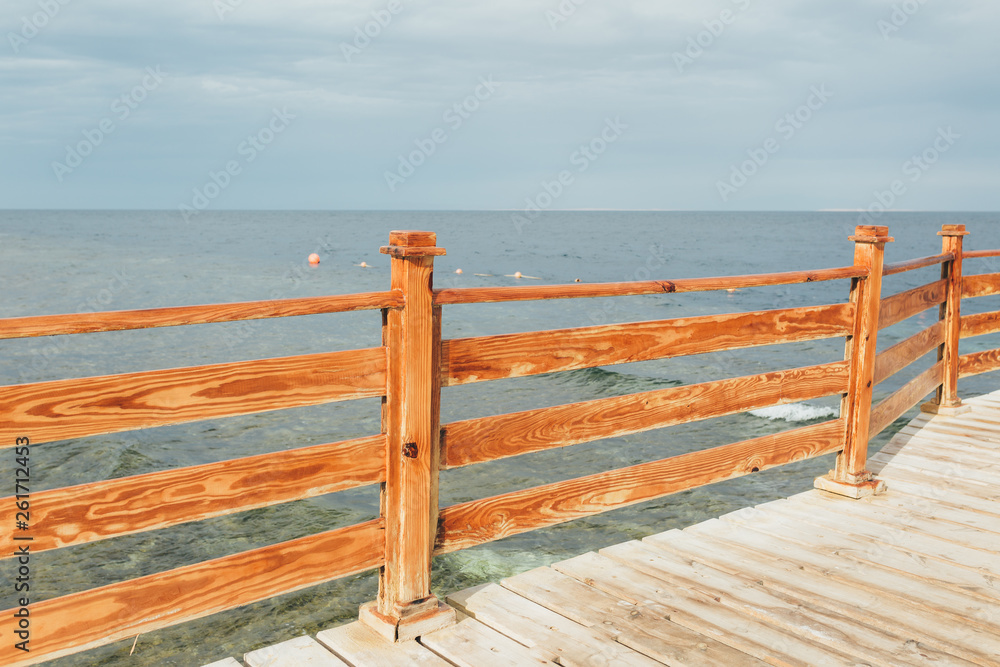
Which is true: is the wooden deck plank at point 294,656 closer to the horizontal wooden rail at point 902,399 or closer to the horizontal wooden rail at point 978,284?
the horizontal wooden rail at point 902,399

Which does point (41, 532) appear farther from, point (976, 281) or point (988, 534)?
point (976, 281)

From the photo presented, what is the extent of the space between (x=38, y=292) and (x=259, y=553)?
29.9 meters

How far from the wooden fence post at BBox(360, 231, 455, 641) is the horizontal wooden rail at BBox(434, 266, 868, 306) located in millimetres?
143

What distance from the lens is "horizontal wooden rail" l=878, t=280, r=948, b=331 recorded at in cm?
472

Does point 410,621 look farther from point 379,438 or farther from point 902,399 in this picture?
point 902,399

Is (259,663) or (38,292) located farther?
(38,292)

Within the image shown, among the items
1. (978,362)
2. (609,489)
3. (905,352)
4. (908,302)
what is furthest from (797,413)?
(609,489)

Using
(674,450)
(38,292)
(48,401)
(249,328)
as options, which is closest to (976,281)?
(674,450)

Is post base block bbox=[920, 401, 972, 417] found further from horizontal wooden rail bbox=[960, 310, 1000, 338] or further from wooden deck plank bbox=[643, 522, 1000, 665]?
wooden deck plank bbox=[643, 522, 1000, 665]

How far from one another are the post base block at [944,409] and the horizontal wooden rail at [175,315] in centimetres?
562

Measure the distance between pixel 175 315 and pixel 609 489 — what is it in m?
1.93

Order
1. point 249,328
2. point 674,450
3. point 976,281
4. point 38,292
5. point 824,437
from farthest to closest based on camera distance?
point 38,292 < point 249,328 < point 674,450 < point 976,281 < point 824,437

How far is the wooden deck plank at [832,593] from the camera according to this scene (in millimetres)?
2875

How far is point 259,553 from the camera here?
2547mm
